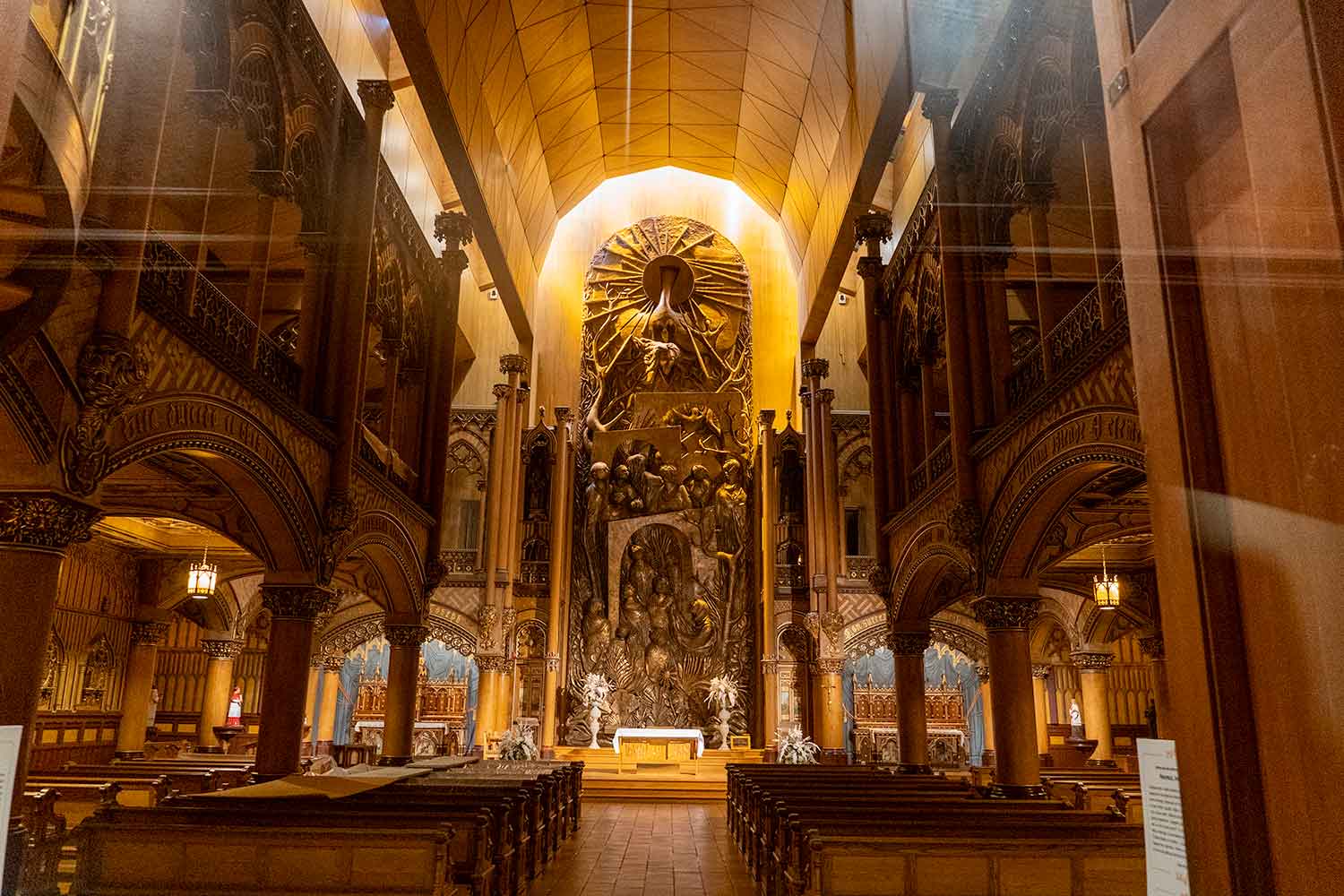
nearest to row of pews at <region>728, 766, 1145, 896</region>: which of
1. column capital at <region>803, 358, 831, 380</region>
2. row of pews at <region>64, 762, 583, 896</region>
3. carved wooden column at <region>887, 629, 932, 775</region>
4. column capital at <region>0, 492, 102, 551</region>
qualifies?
row of pews at <region>64, 762, 583, 896</region>

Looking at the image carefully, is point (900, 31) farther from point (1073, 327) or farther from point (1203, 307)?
point (1203, 307)

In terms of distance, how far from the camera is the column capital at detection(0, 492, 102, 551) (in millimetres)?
5488

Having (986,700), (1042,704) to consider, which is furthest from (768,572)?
(1042,704)

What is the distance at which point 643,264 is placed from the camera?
985 inches

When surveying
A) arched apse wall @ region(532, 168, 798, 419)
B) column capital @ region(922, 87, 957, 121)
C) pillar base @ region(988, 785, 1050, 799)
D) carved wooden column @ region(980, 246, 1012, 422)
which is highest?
arched apse wall @ region(532, 168, 798, 419)

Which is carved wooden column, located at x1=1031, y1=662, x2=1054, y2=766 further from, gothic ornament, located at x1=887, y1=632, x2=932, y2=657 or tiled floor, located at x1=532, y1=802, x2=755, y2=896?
tiled floor, located at x1=532, y1=802, x2=755, y2=896

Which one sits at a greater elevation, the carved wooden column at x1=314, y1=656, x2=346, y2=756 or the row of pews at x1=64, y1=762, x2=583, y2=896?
the carved wooden column at x1=314, y1=656, x2=346, y2=756

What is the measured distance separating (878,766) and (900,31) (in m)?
12.8

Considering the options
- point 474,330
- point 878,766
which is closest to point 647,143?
point 474,330

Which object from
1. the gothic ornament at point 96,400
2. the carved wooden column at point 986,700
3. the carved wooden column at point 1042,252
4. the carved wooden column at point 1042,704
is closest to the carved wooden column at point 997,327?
the carved wooden column at point 1042,252

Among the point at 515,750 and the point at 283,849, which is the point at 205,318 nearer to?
the point at 283,849

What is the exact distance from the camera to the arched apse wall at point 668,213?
2392 centimetres

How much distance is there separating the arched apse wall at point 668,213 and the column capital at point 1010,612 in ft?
44.9

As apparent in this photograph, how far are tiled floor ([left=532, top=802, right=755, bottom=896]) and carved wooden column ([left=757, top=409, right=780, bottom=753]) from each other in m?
5.53
